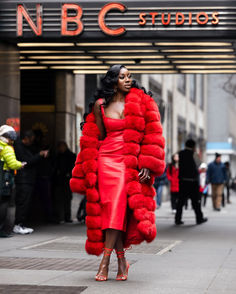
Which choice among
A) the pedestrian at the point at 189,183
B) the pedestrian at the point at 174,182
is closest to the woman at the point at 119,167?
the pedestrian at the point at 189,183

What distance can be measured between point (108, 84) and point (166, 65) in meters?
9.42

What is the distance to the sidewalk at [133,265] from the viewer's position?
6.49m

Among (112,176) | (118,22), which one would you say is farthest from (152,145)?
(118,22)

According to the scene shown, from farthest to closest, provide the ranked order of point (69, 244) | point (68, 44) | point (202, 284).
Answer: point (68, 44) → point (69, 244) → point (202, 284)

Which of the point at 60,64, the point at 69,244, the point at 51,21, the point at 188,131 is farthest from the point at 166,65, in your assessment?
the point at 188,131

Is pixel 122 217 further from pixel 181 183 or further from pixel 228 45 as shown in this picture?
pixel 181 183

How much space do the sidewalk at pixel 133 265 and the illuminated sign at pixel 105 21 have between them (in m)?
3.48

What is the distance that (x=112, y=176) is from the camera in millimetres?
6906

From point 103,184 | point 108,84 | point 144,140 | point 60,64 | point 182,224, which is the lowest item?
point 182,224

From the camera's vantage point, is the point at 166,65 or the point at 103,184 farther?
the point at 166,65

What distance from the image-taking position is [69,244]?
422 inches

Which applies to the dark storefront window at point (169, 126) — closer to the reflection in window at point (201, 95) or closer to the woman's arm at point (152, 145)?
the reflection in window at point (201, 95)

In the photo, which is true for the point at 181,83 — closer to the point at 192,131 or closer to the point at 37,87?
the point at 192,131

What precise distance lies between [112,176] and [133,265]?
5.46 feet
